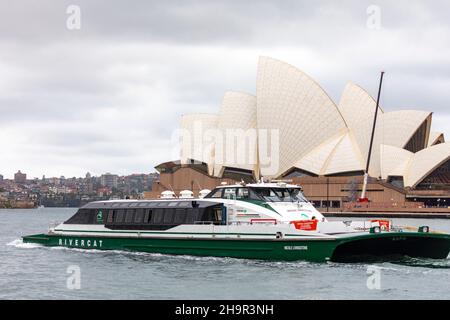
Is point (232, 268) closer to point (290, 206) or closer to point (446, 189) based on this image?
point (290, 206)

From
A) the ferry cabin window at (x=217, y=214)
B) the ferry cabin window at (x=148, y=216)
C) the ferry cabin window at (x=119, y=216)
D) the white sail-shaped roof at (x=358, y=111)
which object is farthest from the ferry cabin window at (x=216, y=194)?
the white sail-shaped roof at (x=358, y=111)

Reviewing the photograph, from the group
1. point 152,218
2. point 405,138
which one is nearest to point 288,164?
point 405,138

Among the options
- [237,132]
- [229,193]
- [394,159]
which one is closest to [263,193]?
[229,193]

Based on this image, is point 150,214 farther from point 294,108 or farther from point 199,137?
point 199,137

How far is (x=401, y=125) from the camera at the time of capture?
11725 cm

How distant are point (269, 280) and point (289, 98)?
8291 cm

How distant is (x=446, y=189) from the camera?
119 m

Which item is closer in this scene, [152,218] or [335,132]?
[152,218]

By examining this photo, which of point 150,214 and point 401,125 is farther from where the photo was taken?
point 401,125

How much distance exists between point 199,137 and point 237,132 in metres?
15.8

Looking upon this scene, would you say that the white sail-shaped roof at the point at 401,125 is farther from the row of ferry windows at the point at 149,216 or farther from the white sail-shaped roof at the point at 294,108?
the row of ferry windows at the point at 149,216

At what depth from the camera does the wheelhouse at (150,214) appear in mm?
32250

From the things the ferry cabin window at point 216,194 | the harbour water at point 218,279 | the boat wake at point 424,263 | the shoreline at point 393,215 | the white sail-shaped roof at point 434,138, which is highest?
the white sail-shaped roof at point 434,138

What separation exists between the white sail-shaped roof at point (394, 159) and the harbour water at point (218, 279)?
87624mm
